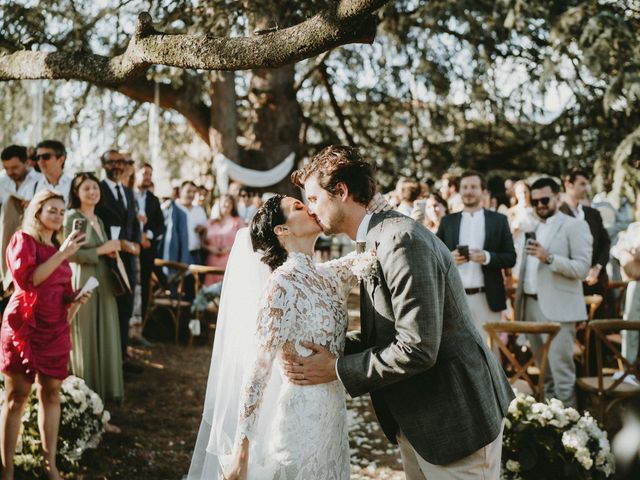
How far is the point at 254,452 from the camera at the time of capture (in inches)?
110

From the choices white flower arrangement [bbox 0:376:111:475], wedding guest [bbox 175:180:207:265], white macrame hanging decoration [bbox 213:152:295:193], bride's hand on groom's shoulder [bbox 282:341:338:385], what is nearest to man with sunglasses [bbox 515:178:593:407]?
bride's hand on groom's shoulder [bbox 282:341:338:385]

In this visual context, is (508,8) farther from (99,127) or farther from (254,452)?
(254,452)

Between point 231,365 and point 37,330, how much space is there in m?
1.67

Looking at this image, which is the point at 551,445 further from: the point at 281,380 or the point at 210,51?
the point at 210,51

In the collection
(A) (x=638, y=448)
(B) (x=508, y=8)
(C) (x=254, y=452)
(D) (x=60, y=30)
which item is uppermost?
(B) (x=508, y=8)

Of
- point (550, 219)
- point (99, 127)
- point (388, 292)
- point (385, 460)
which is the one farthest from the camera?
point (99, 127)

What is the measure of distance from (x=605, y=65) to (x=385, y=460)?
754cm

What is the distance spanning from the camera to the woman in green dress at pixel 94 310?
5473mm

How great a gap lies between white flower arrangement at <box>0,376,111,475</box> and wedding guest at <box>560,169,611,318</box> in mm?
4786

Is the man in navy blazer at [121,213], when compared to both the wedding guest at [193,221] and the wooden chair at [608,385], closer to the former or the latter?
the wedding guest at [193,221]

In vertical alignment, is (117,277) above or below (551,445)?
above

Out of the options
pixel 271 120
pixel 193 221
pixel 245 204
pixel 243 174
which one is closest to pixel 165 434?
pixel 193 221

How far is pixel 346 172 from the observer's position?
260cm

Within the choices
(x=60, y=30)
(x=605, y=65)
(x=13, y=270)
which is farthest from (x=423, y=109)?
(x=13, y=270)
